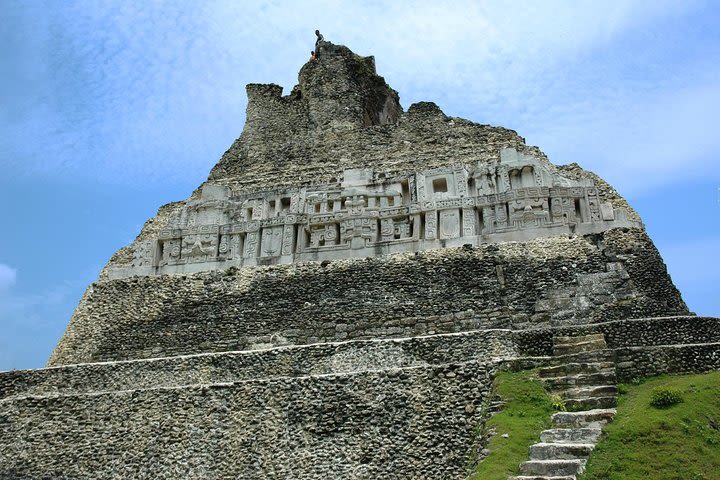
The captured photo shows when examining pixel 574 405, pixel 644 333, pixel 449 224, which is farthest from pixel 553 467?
pixel 449 224

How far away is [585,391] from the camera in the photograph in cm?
1209

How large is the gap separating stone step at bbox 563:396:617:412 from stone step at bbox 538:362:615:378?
30.2 inches

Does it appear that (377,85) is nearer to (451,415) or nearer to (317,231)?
(317,231)

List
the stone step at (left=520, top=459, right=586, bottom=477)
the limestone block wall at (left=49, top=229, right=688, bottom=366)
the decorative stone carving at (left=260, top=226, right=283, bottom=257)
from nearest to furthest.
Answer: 1. the stone step at (left=520, top=459, right=586, bottom=477)
2. the limestone block wall at (left=49, top=229, right=688, bottom=366)
3. the decorative stone carving at (left=260, top=226, right=283, bottom=257)

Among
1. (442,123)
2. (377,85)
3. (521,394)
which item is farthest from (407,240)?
(377,85)

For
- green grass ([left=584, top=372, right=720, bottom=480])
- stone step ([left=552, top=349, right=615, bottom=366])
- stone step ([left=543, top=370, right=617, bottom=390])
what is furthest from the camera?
stone step ([left=552, top=349, right=615, bottom=366])

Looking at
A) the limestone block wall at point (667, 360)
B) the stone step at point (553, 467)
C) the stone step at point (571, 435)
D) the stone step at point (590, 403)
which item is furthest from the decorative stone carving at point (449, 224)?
the stone step at point (553, 467)

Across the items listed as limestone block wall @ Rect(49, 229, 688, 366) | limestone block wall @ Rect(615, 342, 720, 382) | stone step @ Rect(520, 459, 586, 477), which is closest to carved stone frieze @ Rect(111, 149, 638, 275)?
limestone block wall @ Rect(49, 229, 688, 366)

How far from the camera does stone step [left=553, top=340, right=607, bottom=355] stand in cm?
1352

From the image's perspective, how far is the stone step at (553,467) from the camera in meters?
9.98

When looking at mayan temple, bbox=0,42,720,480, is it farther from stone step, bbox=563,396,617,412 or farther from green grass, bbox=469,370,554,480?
green grass, bbox=469,370,554,480

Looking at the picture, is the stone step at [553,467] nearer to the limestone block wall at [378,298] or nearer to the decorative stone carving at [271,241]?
the limestone block wall at [378,298]

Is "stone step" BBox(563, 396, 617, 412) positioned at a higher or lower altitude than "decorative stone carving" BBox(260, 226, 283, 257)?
lower

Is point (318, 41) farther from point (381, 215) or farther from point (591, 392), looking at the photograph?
point (591, 392)
